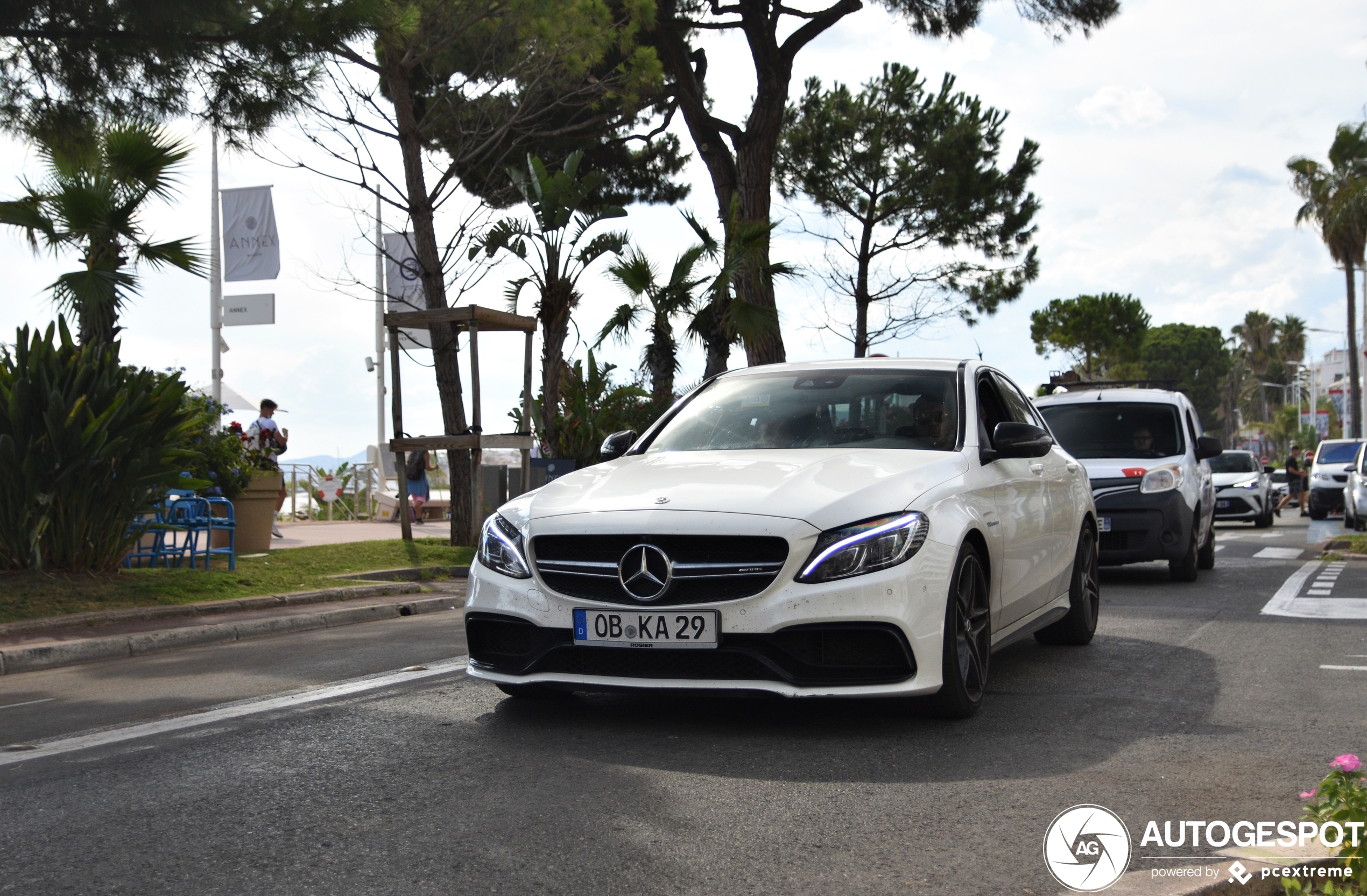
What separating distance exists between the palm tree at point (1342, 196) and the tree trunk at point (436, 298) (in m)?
37.2

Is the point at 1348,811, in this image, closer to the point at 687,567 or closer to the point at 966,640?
the point at 966,640

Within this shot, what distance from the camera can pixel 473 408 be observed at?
1555 cm

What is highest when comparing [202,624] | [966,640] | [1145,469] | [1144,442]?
[1144,442]

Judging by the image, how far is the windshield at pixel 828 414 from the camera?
20.0 ft

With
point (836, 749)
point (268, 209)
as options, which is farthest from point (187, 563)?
point (268, 209)

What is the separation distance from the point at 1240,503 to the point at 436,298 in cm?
1672

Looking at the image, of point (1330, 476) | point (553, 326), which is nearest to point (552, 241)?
point (553, 326)

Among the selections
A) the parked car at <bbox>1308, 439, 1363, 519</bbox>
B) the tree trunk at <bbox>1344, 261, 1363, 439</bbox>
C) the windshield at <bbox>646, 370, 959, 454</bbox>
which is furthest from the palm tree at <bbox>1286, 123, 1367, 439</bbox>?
the windshield at <bbox>646, 370, 959, 454</bbox>

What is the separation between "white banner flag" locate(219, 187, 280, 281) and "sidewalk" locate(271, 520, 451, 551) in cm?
731

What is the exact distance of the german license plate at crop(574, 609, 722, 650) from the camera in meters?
4.80

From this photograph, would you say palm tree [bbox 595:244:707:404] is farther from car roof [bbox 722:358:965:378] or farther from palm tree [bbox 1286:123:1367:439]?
palm tree [bbox 1286:123:1367:439]

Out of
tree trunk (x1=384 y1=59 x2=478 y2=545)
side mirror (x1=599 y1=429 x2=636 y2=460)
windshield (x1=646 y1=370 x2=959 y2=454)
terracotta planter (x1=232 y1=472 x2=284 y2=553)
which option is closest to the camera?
windshield (x1=646 y1=370 x2=959 y2=454)

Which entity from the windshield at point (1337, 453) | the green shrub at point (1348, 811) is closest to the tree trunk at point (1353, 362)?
the windshield at point (1337, 453)

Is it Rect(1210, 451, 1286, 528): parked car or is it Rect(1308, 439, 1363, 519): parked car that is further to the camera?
Rect(1308, 439, 1363, 519): parked car
